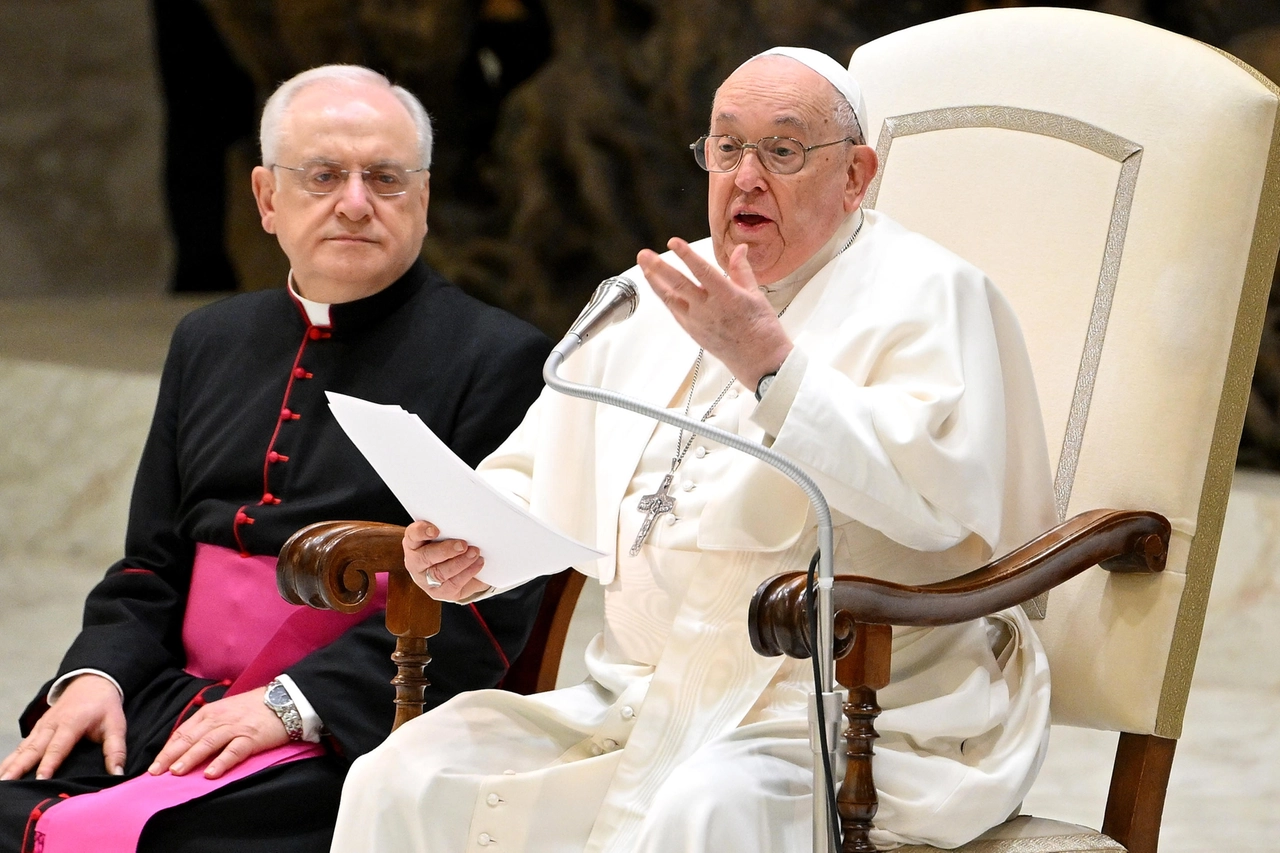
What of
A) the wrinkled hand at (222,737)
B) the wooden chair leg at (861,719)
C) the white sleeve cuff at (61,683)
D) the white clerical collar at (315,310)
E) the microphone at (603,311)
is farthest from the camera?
the white clerical collar at (315,310)

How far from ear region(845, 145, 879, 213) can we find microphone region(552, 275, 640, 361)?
684 millimetres

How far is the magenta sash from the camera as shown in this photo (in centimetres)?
271

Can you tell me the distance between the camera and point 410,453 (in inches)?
91.5

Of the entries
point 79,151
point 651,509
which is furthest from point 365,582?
point 79,151

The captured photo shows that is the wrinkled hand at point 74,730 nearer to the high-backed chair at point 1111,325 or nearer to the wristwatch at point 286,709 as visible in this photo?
the wristwatch at point 286,709

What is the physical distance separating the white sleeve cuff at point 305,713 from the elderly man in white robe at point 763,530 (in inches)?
14.5

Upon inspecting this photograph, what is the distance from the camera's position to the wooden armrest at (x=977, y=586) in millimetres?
2123

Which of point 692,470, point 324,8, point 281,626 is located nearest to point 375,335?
point 281,626

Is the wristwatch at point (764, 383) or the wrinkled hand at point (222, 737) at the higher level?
the wristwatch at point (764, 383)

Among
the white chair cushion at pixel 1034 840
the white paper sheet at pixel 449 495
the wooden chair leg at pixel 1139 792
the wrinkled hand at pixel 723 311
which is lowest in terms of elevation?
the white chair cushion at pixel 1034 840

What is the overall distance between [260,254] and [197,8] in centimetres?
183

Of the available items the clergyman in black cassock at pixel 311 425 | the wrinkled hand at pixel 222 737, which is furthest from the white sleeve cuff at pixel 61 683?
the wrinkled hand at pixel 222 737

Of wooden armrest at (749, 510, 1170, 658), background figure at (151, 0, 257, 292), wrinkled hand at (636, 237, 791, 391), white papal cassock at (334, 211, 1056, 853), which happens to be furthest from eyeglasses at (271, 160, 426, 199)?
background figure at (151, 0, 257, 292)

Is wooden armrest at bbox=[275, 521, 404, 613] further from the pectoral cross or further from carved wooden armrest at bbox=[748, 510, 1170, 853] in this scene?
carved wooden armrest at bbox=[748, 510, 1170, 853]
